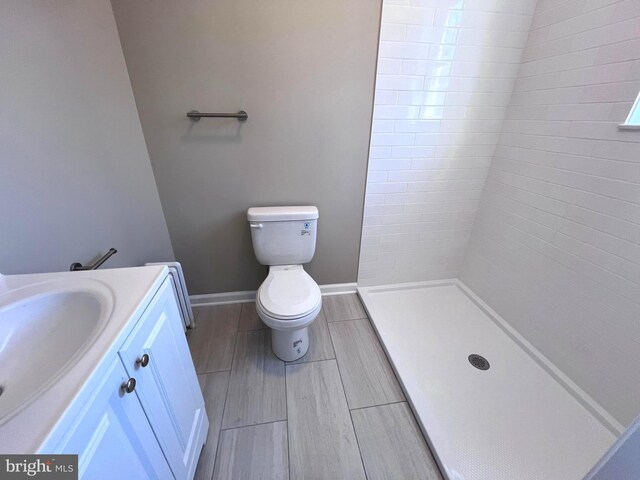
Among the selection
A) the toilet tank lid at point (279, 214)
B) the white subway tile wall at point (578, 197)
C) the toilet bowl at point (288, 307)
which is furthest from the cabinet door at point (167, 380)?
the white subway tile wall at point (578, 197)

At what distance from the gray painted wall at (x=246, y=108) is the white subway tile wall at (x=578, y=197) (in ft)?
3.12

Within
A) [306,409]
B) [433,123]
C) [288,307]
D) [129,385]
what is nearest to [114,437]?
[129,385]

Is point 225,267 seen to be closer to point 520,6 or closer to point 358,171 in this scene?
point 358,171

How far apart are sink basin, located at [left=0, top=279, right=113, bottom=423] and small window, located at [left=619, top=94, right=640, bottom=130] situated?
199 cm

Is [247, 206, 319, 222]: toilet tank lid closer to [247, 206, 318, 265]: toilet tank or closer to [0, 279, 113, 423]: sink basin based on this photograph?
[247, 206, 318, 265]: toilet tank

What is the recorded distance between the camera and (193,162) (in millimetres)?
1515

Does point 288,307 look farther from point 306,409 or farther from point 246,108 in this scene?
point 246,108

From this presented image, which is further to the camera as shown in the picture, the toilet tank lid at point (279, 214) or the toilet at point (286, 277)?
the toilet tank lid at point (279, 214)

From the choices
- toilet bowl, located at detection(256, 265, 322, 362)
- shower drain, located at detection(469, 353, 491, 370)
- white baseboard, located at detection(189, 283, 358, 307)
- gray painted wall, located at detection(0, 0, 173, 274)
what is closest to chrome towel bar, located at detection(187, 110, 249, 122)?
gray painted wall, located at detection(0, 0, 173, 274)

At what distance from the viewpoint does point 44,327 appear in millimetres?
669

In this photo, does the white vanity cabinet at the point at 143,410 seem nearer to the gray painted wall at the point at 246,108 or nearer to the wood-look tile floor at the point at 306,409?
the wood-look tile floor at the point at 306,409

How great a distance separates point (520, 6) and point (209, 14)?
5.58ft

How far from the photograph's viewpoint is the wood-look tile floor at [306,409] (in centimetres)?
106

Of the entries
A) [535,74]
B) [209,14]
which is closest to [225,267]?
[209,14]
